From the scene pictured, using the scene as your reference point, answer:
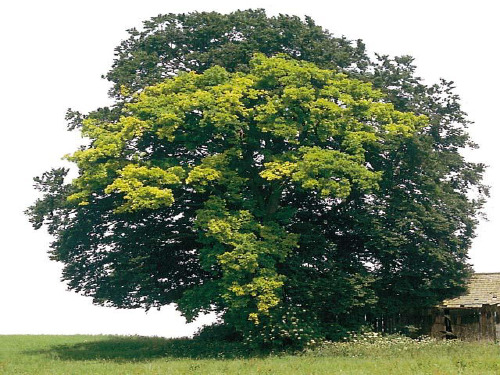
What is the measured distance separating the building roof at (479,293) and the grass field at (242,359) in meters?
3.56

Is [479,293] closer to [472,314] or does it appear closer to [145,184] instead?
[472,314]

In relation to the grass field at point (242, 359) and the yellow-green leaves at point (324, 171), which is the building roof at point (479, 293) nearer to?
the grass field at point (242, 359)

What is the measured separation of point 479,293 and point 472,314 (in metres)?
1.61

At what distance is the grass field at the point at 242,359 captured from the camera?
30.1m

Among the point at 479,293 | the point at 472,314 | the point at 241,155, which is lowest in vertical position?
the point at 472,314

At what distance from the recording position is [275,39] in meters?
44.5

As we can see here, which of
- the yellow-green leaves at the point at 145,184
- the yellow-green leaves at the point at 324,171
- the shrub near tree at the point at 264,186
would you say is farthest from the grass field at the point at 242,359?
the yellow-green leaves at the point at 324,171

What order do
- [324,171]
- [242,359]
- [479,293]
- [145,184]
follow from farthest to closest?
[479,293], [145,184], [324,171], [242,359]

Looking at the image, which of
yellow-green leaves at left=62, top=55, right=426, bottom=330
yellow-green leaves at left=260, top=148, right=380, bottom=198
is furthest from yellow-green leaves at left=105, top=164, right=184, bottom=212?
yellow-green leaves at left=260, top=148, right=380, bottom=198

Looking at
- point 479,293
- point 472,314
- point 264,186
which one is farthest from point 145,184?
point 479,293

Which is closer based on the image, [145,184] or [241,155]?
[145,184]

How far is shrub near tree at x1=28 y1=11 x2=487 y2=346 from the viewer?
3897 cm

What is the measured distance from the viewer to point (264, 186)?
43719 millimetres

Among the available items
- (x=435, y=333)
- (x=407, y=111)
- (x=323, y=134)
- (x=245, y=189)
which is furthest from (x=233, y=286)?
(x=407, y=111)
